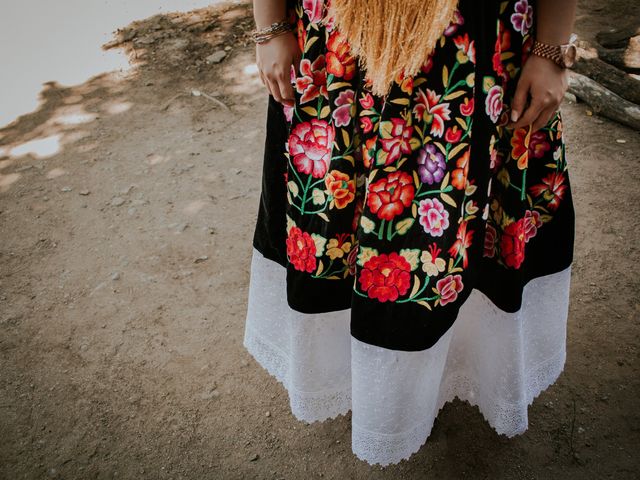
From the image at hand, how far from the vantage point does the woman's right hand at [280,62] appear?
1.25 meters

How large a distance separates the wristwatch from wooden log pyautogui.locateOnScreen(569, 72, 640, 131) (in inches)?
100

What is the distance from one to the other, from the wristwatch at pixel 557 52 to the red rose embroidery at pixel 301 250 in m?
0.69

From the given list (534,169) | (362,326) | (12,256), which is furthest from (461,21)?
(12,256)

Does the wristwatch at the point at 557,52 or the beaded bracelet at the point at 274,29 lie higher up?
the beaded bracelet at the point at 274,29

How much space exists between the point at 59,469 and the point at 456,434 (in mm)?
1477

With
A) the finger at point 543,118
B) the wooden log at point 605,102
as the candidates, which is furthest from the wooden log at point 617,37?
the finger at point 543,118

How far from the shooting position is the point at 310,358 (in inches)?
58.4

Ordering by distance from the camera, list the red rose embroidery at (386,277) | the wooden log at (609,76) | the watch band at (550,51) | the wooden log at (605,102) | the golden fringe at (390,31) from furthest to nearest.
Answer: the wooden log at (609,76), the wooden log at (605,102), the red rose embroidery at (386,277), the watch band at (550,51), the golden fringe at (390,31)

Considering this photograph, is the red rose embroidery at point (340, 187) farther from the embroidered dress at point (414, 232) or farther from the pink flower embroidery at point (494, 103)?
the pink flower embroidery at point (494, 103)

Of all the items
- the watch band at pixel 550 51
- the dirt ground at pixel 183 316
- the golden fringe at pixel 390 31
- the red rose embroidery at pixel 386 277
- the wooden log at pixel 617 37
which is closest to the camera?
the golden fringe at pixel 390 31

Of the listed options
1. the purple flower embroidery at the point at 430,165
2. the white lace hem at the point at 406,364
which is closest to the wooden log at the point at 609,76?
the white lace hem at the point at 406,364

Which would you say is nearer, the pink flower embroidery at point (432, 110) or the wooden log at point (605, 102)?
the pink flower embroidery at point (432, 110)

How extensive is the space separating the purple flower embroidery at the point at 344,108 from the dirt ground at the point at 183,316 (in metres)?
1.22

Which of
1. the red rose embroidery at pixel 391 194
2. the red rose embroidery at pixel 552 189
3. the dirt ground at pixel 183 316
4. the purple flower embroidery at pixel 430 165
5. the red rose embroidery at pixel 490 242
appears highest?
the purple flower embroidery at pixel 430 165
